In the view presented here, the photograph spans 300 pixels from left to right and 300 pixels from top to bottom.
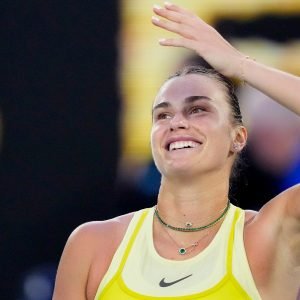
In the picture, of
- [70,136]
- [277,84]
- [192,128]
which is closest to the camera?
[277,84]

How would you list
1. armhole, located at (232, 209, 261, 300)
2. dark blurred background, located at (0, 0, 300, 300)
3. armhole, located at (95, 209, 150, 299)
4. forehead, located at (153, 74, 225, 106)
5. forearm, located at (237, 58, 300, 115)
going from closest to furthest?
Result: forearm, located at (237, 58, 300, 115) → armhole, located at (232, 209, 261, 300) → armhole, located at (95, 209, 150, 299) → forehead, located at (153, 74, 225, 106) → dark blurred background, located at (0, 0, 300, 300)

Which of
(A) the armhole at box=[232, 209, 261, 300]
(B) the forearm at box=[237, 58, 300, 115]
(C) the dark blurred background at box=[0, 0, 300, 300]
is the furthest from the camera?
(C) the dark blurred background at box=[0, 0, 300, 300]

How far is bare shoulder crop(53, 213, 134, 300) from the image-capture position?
261 centimetres

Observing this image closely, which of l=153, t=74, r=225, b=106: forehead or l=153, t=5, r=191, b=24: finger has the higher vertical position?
l=153, t=5, r=191, b=24: finger

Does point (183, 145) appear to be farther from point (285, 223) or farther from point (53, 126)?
point (53, 126)

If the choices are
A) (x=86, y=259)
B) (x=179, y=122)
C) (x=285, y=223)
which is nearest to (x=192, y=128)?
(x=179, y=122)

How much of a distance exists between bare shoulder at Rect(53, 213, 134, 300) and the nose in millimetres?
350

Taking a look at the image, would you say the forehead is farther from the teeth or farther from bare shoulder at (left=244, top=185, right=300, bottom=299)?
bare shoulder at (left=244, top=185, right=300, bottom=299)

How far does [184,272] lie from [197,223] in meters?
0.19

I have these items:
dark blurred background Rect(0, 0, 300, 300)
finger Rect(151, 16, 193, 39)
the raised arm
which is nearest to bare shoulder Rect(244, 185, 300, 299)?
the raised arm

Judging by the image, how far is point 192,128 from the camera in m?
2.58

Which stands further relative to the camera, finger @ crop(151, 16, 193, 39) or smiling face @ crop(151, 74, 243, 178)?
smiling face @ crop(151, 74, 243, 178)

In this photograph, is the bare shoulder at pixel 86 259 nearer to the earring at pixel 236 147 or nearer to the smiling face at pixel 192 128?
the smiling face at pixel 192 128

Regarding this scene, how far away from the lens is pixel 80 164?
11.8 ft
